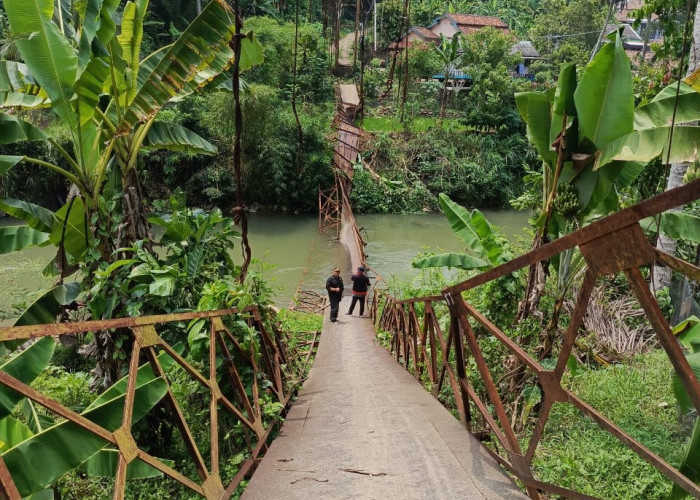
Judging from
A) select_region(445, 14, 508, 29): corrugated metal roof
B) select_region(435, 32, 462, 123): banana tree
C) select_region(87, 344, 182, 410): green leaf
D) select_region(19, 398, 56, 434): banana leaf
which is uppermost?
select_region(445, 14, 508, 29): corrugated metal roof

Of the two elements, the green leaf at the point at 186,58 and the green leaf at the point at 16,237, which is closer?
the green leaf at the point at 16,237

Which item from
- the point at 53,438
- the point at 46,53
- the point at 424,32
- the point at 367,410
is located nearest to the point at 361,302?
the point at 367,410

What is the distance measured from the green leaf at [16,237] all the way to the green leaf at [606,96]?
16.2ft

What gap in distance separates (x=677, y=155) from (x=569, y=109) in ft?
3.20

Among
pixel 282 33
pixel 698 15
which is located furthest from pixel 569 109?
pixel 282 33

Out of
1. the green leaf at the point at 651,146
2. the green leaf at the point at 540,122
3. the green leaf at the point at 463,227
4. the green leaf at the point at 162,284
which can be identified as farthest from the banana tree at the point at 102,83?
the green leaf at the point at 651,146

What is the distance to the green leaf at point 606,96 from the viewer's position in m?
3.84

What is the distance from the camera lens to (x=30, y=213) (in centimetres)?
422

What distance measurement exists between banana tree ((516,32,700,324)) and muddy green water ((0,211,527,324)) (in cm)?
824

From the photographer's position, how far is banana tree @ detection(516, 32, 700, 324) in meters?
3.87

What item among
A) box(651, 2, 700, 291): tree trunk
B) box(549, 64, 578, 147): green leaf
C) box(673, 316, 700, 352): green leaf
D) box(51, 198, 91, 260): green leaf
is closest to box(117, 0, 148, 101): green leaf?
box(51, 198, 91, 260): green leaf

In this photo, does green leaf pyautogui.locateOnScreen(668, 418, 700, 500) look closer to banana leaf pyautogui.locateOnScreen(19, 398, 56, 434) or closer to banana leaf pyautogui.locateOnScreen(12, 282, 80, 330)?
banana leaf pyautogui.locateOnScreen(19, 398, 56, 434)

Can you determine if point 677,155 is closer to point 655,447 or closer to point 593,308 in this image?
point 655,447

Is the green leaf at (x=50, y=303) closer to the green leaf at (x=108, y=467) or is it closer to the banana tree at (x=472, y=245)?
the green leaf at (x=108, y=467)
